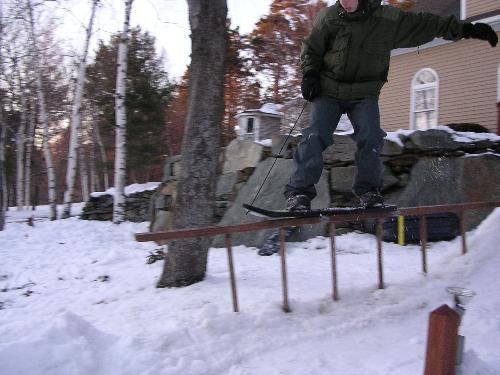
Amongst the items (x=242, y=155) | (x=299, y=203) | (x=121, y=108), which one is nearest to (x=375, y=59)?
(x=299, y=203)

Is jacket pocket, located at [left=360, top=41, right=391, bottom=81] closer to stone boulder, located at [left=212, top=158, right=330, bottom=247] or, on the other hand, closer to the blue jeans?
the blue jeans

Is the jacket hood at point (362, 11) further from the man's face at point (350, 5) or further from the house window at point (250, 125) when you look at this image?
the house window at point (250, 125)

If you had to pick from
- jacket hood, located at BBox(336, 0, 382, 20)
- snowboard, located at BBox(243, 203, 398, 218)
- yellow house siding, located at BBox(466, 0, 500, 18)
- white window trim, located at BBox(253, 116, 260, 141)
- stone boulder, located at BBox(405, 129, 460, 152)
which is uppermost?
yellow house siding, located at BBox(466, 0, 500, 18)

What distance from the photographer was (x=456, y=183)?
6.48 m

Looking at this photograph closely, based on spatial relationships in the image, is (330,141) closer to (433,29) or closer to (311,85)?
(311,85)

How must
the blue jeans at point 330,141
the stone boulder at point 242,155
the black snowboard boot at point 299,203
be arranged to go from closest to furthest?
the black snowboard boot at point 299,203, the blue jeans at point 330,141, the stone boulder at point 242,155

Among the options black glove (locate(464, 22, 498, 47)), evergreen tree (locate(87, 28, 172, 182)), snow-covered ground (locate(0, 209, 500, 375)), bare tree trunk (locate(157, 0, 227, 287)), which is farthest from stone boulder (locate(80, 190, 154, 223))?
black glove (locate(464, 22, 498, 47))

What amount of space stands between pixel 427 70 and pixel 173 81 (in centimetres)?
1323

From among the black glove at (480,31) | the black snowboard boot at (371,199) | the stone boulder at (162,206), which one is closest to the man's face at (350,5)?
the black glove at (480,31)

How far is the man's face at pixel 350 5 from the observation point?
10.1 ft

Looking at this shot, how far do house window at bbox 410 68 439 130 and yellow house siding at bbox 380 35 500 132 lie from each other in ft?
0.39

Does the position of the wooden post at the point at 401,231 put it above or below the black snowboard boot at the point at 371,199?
below

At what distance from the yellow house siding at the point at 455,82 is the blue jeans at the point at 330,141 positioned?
28.2ft

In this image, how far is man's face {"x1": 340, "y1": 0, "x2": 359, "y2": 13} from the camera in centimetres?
308
